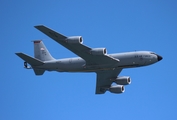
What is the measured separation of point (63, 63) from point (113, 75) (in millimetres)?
10541

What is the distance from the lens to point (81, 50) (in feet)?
220

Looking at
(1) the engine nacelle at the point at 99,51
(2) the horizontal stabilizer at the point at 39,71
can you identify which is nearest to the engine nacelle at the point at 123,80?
(1) the engine nacelle at the point at 99,51

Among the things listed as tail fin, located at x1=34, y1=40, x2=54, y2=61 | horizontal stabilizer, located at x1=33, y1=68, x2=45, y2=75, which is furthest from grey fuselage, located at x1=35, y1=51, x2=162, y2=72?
tail fin, located at x1=34, y1=40, x2=54, y2=61

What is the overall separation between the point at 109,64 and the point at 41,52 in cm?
1445

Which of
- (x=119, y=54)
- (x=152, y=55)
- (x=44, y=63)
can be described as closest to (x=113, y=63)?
(x=119, y=54)

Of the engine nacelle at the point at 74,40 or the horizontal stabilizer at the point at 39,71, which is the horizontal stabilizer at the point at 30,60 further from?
the engine nacelle at the point at 74,40

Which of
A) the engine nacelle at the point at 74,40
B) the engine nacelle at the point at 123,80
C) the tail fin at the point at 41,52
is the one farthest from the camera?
the tail fin at the point at 41,52

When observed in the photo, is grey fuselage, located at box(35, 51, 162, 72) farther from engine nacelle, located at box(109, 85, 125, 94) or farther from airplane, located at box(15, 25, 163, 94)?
engine nacelle, located at box(109, 85, 125, 94)

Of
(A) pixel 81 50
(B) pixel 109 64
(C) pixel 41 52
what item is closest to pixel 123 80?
(B) pixel 109 64

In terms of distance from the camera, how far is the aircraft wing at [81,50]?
64.6 m

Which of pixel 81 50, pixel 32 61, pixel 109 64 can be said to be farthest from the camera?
pixel 32 61

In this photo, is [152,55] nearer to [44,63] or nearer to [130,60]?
[130,60]

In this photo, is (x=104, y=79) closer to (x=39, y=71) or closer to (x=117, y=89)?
(x=117, y=89)

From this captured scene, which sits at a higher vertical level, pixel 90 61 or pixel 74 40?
pixel 74 40
